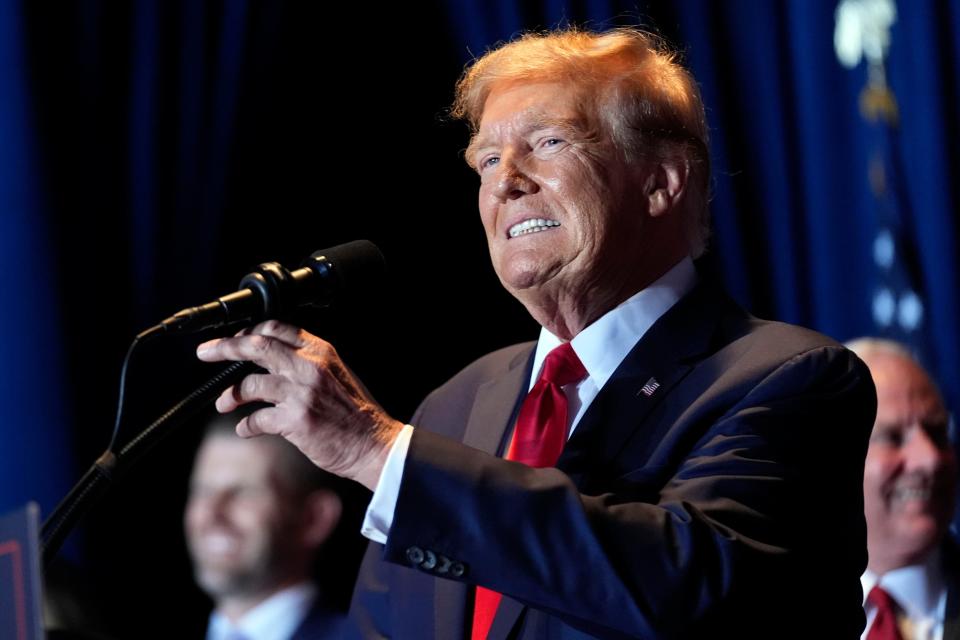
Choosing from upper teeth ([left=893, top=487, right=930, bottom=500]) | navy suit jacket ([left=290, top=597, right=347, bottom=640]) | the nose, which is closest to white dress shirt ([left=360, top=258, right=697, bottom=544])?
the nose

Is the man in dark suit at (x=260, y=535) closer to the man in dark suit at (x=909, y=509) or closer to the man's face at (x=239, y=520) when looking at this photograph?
the man's face at (x=239, y=520)

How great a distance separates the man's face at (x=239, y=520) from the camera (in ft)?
10.2

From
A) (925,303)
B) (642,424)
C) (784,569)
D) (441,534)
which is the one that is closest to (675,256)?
(642,424)

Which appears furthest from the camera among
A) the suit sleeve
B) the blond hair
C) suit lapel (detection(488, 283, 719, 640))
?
A: the blond hair

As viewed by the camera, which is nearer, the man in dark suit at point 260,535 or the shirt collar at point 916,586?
the shirt collar at point 916,586

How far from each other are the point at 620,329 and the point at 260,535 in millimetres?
1531

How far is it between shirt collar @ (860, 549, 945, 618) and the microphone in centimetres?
164

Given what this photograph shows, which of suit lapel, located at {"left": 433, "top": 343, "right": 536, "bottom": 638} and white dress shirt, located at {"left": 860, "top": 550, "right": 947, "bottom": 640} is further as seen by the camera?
white dress shirt, located at {"left": 860, "top": 550, "right": 947, "bottom": 640}

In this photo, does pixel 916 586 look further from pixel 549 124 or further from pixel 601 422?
pixel 549 124

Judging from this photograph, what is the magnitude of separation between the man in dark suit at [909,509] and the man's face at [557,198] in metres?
1.06

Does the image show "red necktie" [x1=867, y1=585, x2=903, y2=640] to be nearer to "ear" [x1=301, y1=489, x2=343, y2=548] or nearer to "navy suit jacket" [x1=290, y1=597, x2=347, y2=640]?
"navy suit jacket" [x1=290, y1=597, x2=347, y2=640]

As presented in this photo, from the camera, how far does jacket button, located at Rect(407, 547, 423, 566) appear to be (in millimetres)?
1437

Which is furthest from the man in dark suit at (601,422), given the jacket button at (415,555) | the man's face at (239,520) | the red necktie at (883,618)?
the man's face at (239,520)

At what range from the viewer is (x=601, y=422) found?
5.74 feet
